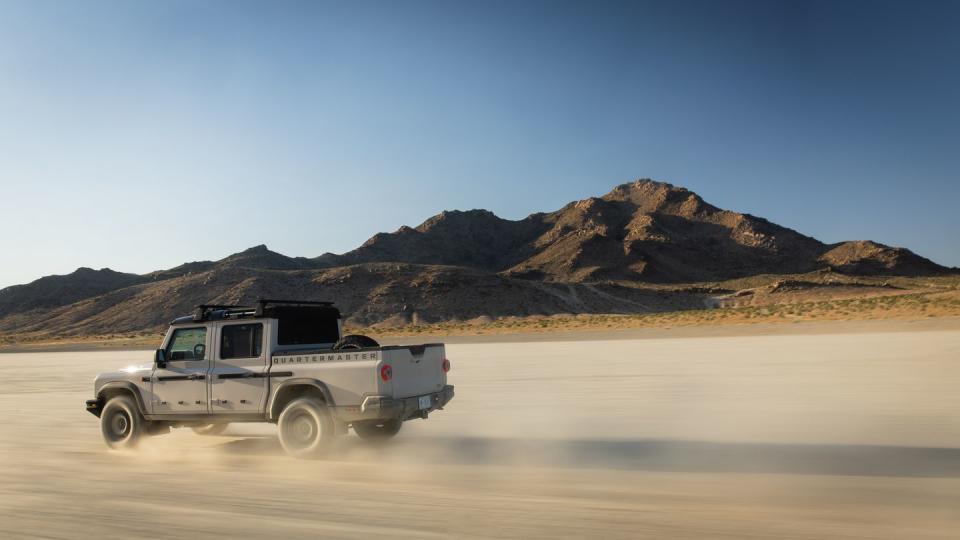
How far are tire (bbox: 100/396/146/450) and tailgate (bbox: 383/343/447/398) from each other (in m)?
3.84

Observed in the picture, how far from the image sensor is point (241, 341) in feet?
31.2

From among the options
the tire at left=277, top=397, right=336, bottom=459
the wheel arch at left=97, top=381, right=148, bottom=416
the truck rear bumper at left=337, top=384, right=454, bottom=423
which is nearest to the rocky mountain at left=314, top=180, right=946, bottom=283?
the wheel arch at left=97, top=381, right=148, bottom=416

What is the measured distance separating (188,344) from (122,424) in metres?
1.56

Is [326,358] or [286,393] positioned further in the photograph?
[286,393]

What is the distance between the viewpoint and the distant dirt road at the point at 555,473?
5.89 meters

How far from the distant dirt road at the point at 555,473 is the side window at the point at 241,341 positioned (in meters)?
1.30

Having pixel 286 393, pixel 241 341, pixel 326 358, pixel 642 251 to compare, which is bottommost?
pixel 286 393

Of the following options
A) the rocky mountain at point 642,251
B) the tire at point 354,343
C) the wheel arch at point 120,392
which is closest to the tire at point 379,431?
the tire at point 354,343

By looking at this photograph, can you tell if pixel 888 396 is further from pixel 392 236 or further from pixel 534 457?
pixel 392 236

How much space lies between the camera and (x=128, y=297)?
371 ft

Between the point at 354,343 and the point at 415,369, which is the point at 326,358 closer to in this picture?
the point at 354,343

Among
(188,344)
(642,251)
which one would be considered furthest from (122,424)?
(642,251)

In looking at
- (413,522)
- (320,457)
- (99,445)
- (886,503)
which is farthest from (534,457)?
(99,445)

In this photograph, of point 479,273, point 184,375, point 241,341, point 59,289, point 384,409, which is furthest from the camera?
point 59,289
